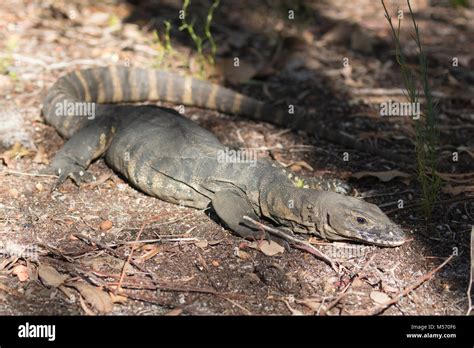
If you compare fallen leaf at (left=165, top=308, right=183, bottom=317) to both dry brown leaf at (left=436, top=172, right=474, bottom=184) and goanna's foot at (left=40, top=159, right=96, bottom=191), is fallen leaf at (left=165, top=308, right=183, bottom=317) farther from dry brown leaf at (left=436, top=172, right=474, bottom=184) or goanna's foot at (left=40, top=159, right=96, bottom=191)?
dry brown leaf at (left=436, top=172, right=474, bottom=184)

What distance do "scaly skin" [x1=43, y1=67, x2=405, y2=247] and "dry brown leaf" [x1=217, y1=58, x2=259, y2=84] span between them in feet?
4.39

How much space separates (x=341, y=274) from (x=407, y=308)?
0.64 meters

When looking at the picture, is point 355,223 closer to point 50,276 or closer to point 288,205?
point 288,205

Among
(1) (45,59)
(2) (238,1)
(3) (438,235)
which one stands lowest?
(3) (438,235)

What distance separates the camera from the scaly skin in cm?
598

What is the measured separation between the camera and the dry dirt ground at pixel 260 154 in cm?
533

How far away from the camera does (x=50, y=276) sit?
5375mm

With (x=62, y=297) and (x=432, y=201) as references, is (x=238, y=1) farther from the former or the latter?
(x=62, y=297)

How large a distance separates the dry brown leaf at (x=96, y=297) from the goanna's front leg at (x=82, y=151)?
187 centimetres

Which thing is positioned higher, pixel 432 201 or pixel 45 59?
pixel 45 59

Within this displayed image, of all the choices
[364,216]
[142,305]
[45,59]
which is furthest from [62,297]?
[45,59]

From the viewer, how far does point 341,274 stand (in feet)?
18.4

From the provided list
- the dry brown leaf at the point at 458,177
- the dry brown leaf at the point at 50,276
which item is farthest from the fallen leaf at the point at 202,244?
the dry brown leaf at the point at 458,177
